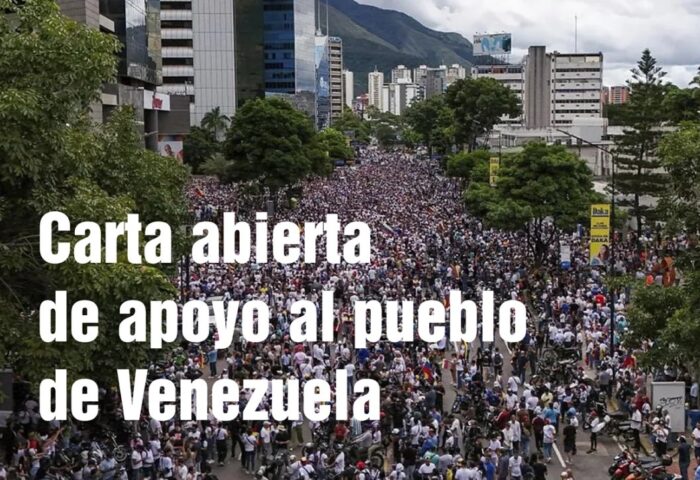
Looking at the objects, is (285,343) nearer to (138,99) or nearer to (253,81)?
(138,99)

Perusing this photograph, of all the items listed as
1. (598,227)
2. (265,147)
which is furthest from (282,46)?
(598,227)

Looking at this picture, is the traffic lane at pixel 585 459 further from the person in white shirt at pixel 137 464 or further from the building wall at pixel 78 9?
the building wall at pixel 78 9

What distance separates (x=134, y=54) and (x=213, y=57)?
170 feet

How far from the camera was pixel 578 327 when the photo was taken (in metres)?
27.7

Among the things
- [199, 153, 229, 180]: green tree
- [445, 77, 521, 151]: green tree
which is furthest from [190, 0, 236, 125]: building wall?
[445, 77, 521, 151]: green tree

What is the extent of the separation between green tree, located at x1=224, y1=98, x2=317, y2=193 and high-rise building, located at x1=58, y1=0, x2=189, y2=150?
6.04 meters

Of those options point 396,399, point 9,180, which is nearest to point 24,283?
point 9,180

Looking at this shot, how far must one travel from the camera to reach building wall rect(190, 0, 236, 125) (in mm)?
104000

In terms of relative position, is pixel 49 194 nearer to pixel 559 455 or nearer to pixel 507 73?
pixel 559 455

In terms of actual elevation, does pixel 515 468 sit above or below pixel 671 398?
below

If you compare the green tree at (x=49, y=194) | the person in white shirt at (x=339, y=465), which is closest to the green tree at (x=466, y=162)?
the person in white shirt at (x=339, y=465)

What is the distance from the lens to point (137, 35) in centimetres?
5466

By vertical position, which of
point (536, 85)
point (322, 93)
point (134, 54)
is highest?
point (322, 93)

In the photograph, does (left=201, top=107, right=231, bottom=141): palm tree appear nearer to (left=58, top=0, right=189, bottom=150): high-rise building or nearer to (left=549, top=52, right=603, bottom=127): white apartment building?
(left=58, top=0, right=189, bottom=150): high-rise building
